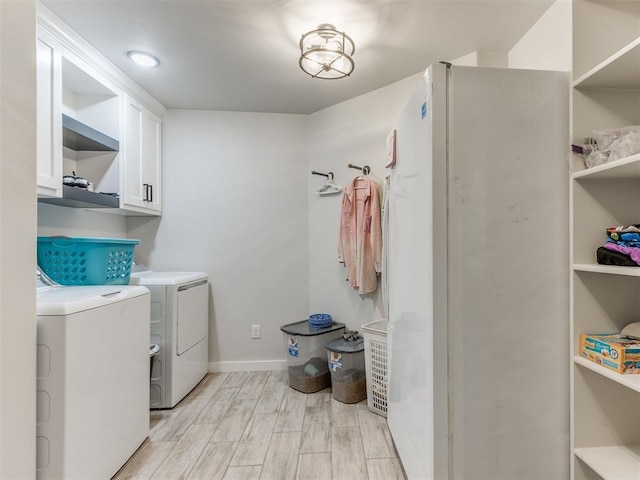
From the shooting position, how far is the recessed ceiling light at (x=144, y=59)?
6.34ft

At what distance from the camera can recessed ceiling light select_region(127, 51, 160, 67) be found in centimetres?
193

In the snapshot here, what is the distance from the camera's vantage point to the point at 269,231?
279cm

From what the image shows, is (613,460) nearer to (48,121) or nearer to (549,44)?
(549,44)

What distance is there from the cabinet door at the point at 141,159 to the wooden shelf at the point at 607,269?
260 cm

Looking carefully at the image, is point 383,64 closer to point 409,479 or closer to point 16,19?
point 16,19

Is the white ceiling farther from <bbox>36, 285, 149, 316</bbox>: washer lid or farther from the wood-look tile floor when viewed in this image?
the wood-look tile floor

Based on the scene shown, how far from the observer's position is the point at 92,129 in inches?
75.3

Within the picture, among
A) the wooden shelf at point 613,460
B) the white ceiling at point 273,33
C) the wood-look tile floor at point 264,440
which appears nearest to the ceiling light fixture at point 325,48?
the white ceiling at point 273,33

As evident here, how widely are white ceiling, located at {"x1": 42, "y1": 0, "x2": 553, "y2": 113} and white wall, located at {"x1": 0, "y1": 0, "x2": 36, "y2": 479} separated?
2.26ft

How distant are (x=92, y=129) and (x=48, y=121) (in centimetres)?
36

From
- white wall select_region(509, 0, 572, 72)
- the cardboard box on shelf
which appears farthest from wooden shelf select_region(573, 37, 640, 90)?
the cardboard box on shelf

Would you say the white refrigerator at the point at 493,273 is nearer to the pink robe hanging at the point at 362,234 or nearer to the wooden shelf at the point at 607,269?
the wooden shelf at the point at 607,269

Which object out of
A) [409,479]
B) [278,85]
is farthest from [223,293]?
[409,479]

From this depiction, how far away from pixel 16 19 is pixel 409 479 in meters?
2.29
